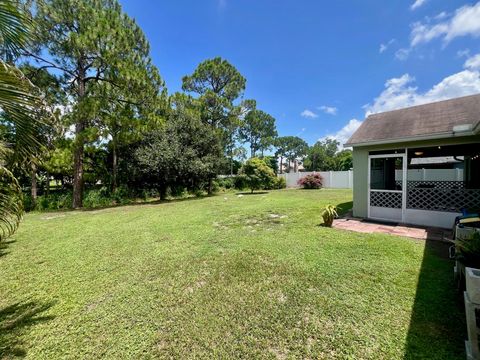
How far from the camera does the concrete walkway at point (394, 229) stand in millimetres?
5332

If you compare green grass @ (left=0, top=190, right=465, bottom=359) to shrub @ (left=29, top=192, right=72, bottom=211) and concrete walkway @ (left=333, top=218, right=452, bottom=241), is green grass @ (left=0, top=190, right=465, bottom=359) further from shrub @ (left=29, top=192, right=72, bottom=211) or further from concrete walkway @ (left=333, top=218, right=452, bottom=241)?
shrub @ (left=29, top=192, right=72, bottom=211)

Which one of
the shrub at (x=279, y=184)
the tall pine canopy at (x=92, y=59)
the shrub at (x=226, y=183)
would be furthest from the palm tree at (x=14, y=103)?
the shrub at (x=279, y=184)

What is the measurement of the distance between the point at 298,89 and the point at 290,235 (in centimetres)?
1836

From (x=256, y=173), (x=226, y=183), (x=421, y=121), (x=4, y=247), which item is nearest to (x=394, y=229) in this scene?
(x=421, y=121)

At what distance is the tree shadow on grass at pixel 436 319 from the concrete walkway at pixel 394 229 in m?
1.99

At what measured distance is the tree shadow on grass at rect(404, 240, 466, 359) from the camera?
205cm

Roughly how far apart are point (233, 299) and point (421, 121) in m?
7.69

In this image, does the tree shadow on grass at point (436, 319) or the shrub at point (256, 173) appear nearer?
the tree shadow on grass at point (436, 319)

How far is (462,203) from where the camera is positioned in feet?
19.7

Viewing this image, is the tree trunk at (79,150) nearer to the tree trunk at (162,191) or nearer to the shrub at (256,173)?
the tree trunk at (162,191)

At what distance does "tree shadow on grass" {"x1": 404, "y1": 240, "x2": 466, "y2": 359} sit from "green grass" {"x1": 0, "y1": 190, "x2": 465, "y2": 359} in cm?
1

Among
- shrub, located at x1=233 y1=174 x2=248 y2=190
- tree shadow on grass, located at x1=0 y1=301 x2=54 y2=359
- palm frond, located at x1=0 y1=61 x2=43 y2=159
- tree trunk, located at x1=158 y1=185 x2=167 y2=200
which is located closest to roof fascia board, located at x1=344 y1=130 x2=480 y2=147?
palm frond, located at x1=0 y1=61 x2=43 y2=159

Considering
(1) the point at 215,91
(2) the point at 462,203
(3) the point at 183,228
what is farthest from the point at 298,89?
(3) the point at 183,228

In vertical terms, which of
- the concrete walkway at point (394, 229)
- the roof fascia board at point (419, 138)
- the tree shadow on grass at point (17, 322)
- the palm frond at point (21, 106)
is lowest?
the tree shadow on grass at point (17, 322)
